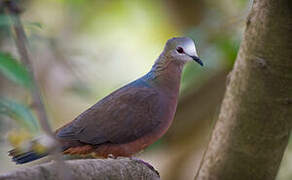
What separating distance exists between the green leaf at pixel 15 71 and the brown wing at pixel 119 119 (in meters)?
1.47

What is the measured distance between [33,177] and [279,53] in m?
1.56

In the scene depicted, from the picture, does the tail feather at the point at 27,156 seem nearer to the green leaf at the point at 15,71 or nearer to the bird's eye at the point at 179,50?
the green leaf at the point at 15,71

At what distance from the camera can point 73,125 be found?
127 inches

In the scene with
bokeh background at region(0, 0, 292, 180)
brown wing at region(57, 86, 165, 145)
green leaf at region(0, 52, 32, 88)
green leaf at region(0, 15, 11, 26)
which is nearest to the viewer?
green leaf at region(0, 52, 32, 88)

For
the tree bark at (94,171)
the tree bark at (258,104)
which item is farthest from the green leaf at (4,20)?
the tree bark at (258,104)

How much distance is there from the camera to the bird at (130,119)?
3.19m

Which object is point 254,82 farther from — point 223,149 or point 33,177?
point 33,177

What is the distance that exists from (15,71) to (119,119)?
171 cm

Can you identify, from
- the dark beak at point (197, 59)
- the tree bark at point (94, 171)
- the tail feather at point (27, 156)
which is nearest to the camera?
the tree bark at point (94, 171)

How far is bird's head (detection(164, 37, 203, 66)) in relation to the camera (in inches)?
137

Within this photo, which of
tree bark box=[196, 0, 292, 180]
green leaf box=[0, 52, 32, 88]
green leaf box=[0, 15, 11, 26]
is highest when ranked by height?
green leaf box=[0, 15, 11, 26]

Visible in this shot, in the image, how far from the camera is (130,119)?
3316mm

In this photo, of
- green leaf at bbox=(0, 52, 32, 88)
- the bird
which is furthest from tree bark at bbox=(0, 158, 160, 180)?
the bird

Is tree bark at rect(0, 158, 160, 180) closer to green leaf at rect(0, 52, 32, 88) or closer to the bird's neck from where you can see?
green leaf at rect(0, 52, 32, 88)
